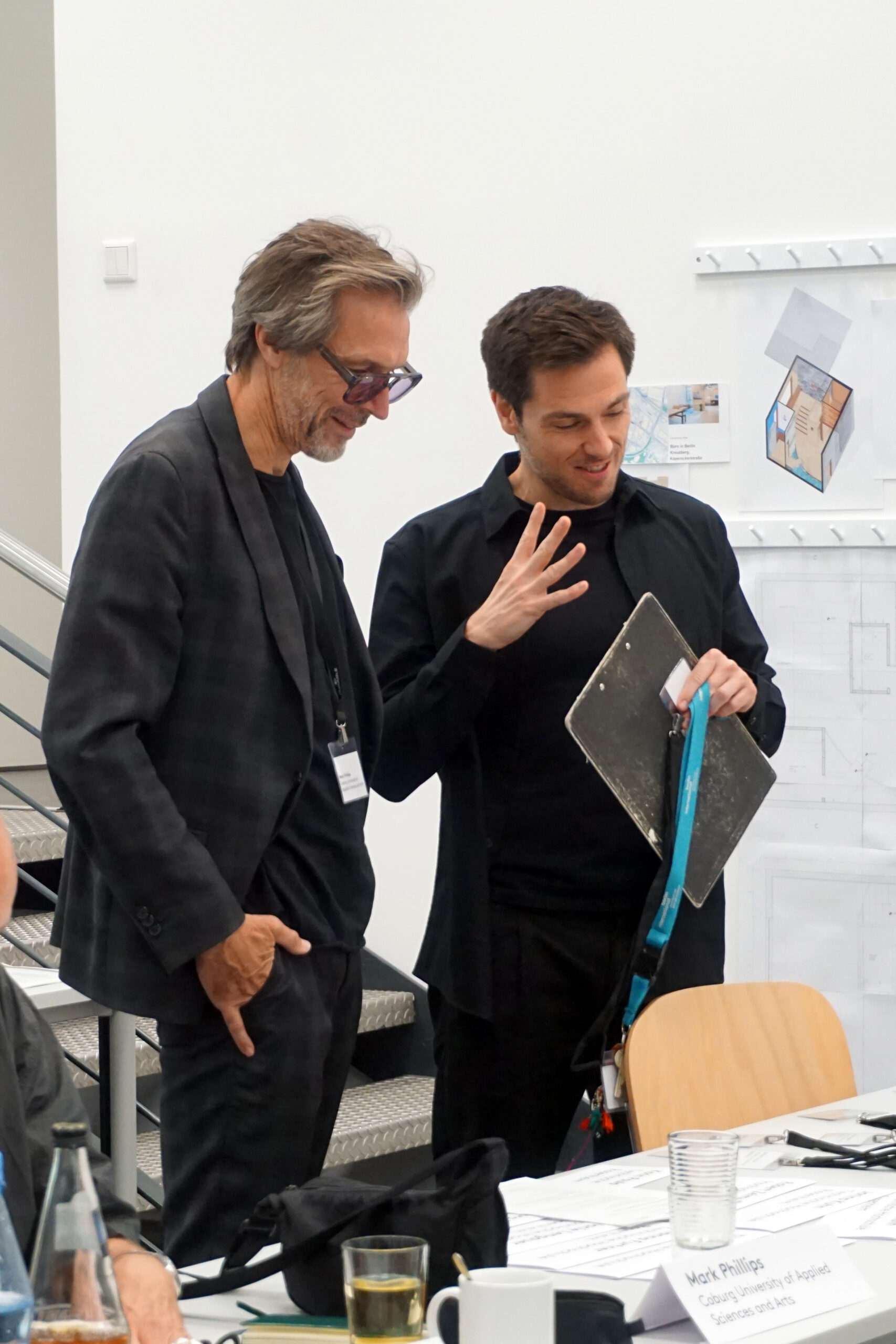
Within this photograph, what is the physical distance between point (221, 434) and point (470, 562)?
0.50m

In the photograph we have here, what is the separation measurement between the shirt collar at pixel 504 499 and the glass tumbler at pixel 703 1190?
1.13 metres

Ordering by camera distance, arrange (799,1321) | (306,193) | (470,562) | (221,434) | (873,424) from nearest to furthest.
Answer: (799,1321) → (221,434) → (470,562) → (873,424) → (306,193)

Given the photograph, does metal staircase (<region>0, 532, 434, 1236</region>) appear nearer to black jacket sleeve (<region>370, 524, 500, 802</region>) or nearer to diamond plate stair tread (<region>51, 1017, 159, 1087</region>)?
diamond plate stair tread (<region>51, 1017, 159, 1087</region>)

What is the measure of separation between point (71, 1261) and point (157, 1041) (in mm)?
2009

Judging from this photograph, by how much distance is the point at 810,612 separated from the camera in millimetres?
3283

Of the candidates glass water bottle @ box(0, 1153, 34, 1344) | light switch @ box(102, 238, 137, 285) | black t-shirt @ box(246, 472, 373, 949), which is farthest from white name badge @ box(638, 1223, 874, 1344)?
light switch @ box(102, 238, 137, 285)

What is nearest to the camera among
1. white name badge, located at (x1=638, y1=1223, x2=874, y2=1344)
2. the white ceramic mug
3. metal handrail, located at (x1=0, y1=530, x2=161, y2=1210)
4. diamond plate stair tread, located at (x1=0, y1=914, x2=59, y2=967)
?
the white ceramic mug

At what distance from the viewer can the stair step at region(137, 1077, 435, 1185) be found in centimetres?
320

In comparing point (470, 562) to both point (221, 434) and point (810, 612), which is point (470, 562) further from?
point (810, 612)

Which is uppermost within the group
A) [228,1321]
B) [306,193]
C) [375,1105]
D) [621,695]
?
[306,193]

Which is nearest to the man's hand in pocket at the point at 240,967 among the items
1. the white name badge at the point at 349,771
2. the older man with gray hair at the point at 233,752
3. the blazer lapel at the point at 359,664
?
the older man with gray hair at the point at 233,752

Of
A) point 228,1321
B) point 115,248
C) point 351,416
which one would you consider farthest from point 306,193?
point 228,1321

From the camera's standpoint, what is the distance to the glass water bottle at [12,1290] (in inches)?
35.1

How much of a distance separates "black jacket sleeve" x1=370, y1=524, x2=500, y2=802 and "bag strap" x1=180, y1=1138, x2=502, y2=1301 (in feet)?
2.99
